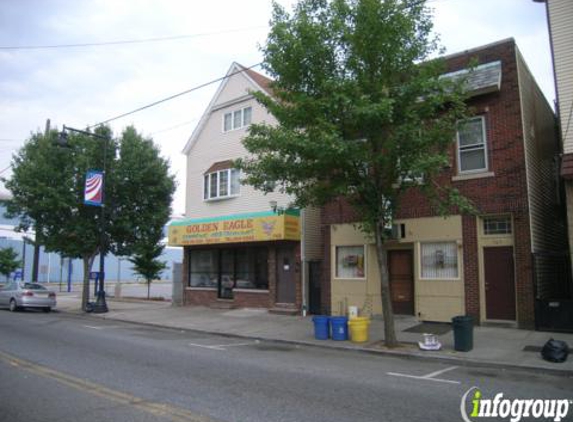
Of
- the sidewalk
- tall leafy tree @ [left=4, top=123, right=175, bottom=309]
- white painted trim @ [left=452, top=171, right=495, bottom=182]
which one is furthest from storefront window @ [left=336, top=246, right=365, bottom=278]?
tall leafy tree @ [left=4, top=123, right=175, bottom=309]

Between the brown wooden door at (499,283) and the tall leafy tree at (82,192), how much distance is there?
49.2 ft

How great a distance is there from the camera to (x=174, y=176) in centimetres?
2480

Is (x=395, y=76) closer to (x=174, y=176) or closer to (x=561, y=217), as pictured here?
(x=561, y=217)

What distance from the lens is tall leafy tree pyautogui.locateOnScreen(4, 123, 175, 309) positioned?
22109 millimetres

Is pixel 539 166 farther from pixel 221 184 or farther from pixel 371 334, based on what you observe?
pixel 221 184

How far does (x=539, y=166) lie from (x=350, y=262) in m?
7.05

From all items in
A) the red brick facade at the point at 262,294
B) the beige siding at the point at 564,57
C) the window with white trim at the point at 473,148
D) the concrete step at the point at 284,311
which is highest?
the beige siding at the point at 564,57

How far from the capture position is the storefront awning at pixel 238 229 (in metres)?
19.0

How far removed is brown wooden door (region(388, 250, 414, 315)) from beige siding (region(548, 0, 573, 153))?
5.84 metres

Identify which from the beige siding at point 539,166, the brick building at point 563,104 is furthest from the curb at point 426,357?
the beige siding at point 539,166

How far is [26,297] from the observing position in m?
22.5

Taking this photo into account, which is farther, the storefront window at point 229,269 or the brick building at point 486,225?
the storefront window at point 229,269
